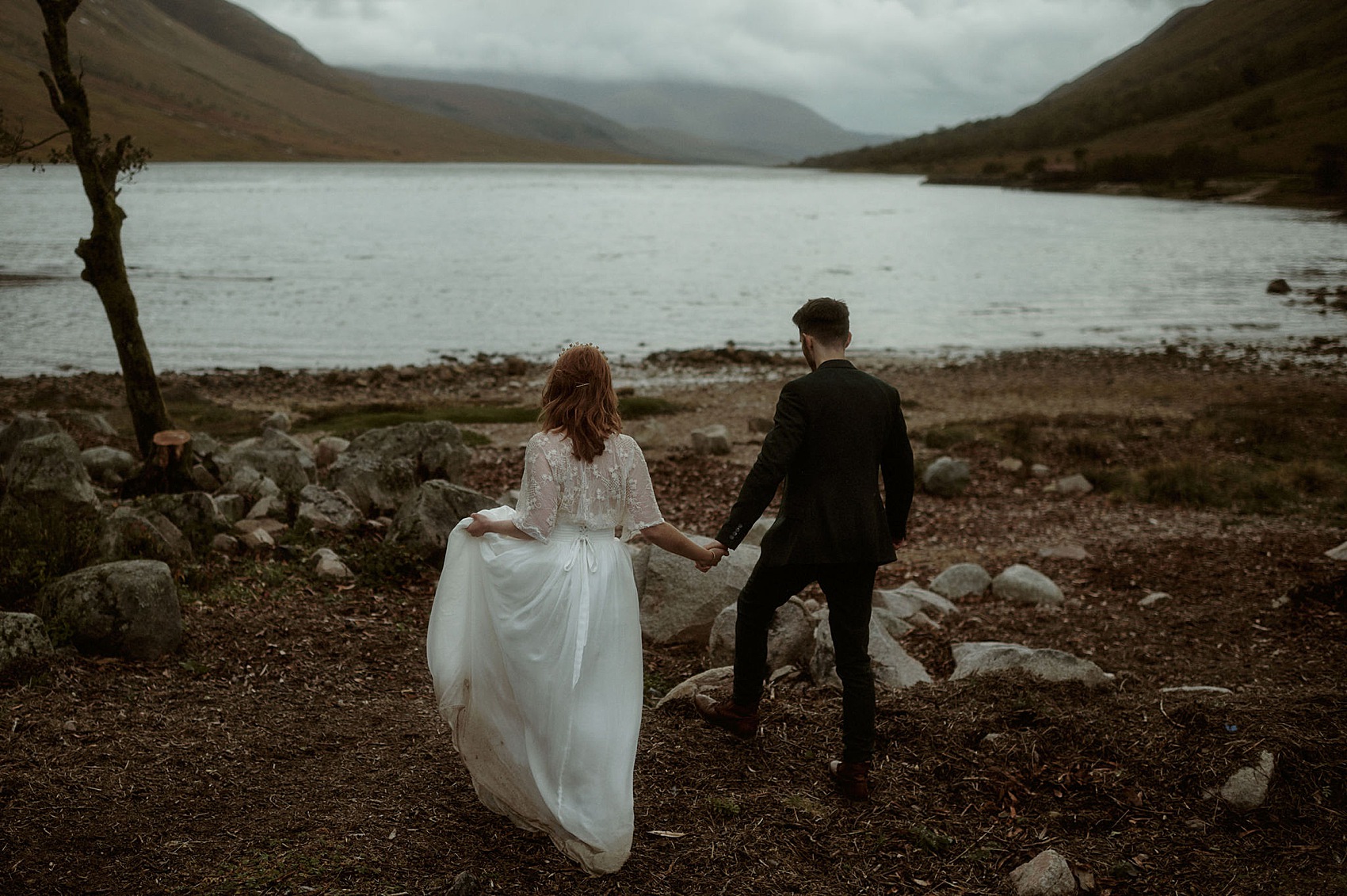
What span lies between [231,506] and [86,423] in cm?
798

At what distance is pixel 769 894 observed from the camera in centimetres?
471

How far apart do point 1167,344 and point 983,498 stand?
23.2 meters

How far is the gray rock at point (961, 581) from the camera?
1042 centimetres

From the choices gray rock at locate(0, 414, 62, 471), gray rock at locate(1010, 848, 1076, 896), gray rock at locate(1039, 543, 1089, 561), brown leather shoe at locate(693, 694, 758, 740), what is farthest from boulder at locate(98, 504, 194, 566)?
gray rock at locate(1039, 543, 1089, 561)

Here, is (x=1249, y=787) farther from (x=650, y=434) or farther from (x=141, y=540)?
(x=650, y=434)

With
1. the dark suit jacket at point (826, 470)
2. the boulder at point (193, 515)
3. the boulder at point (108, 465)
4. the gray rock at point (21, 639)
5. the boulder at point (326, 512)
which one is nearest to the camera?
the dark suit jacket at point (826, 470)

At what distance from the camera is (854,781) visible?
18.2ft

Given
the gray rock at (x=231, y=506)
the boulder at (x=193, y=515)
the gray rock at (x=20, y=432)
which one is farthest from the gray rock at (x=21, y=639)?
the gray rock at (x=20, y=432)

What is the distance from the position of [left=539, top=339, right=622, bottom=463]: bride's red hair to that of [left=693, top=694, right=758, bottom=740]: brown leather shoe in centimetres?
216

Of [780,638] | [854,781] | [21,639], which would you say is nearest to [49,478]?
[21,639]

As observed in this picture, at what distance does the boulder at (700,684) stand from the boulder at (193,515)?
5.27 m

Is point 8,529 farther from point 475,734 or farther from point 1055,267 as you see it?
point 1055,267

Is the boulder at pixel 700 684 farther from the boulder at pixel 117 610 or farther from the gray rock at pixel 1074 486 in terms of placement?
the gray rock at pixel 1074 486

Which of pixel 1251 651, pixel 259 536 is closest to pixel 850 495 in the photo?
pixel 1251 651
